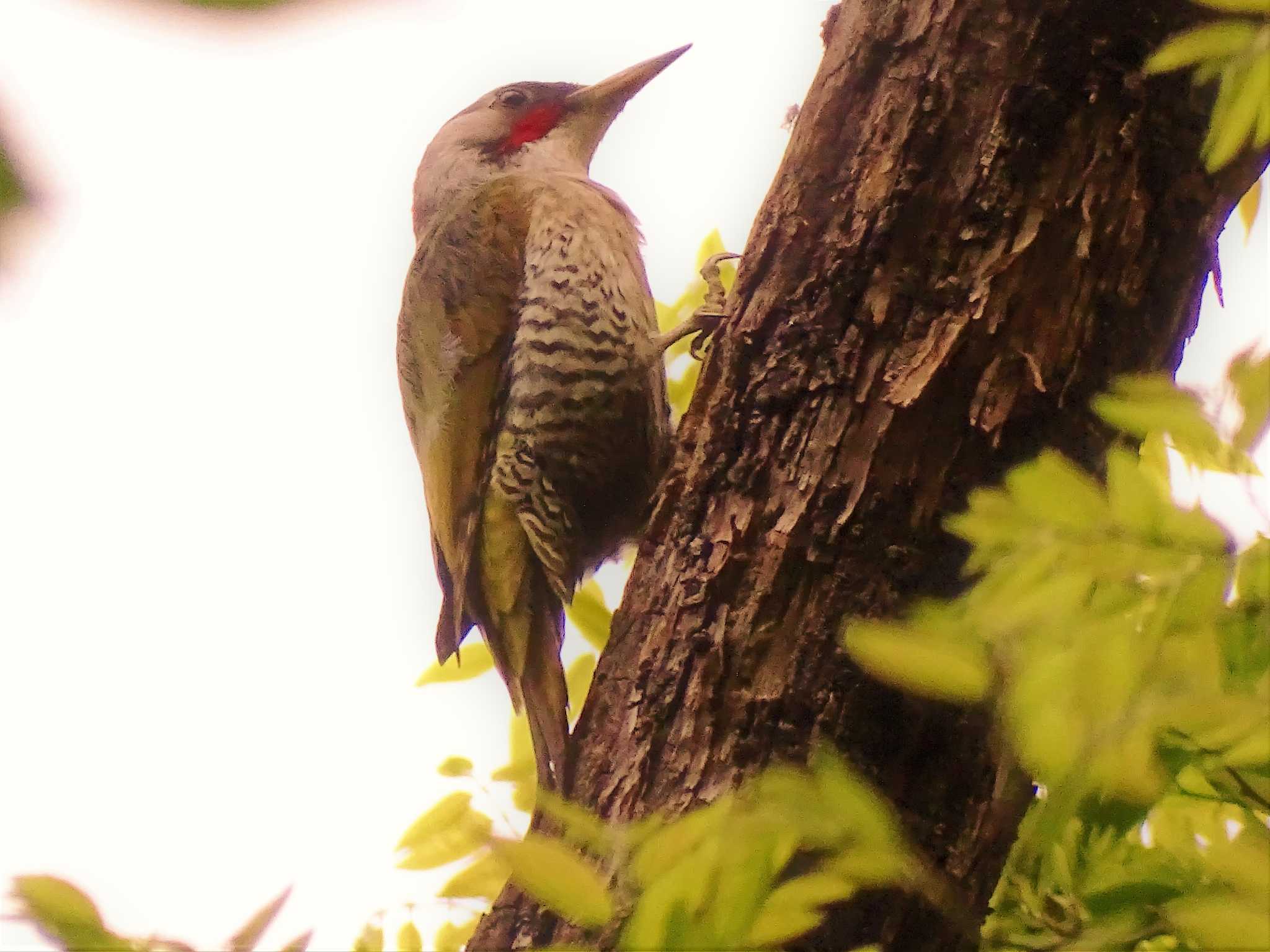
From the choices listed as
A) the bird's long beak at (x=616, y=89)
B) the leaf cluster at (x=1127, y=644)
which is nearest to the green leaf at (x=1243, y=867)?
the leaf cluster at (x=1127, y=644)

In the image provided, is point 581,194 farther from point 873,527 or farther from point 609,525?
point 873,527

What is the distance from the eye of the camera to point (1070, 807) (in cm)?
66

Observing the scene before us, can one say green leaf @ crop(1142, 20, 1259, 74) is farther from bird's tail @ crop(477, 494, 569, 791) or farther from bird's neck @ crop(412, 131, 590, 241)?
bird's neck @ crop(412, 131, 590, 241)

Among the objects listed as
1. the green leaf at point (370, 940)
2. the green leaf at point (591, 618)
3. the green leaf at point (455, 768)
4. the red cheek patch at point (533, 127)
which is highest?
the red cheek patch at point (533, 127)

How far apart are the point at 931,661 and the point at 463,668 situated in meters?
1.28

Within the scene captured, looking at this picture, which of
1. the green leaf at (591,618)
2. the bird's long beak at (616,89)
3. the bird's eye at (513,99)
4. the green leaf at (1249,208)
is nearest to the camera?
the green leaf at (1249,208)

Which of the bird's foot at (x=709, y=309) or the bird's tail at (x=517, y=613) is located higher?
the bird's foot at (x=709, y=309)

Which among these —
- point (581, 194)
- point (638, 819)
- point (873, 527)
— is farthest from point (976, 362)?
point (581, 194)

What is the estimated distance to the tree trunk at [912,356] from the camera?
4.06 feet

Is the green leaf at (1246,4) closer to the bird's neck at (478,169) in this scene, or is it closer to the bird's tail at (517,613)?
the bird's tail at (517,613)

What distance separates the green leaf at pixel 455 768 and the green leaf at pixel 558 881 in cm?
96

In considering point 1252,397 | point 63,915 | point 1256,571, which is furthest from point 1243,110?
point 63,915

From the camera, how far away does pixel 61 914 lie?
0.64 metres

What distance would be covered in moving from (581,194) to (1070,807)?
1.78m
